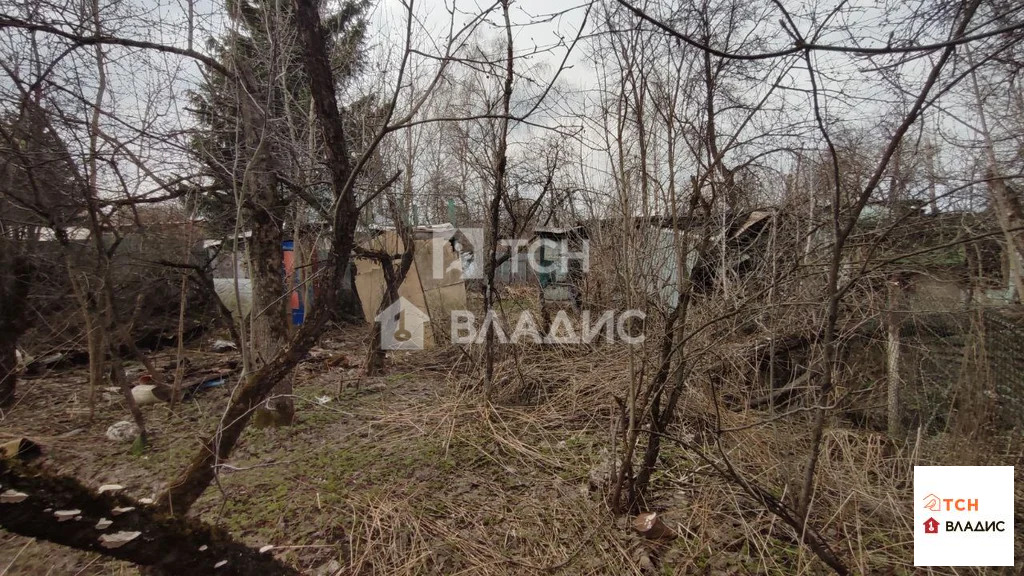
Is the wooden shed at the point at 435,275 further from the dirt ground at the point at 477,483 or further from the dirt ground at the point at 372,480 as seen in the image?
the dirt ground at the point at 477,483

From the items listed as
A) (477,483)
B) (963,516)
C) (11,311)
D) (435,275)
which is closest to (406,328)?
(435,275)

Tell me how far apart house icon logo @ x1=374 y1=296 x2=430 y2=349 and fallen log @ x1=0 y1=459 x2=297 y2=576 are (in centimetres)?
477

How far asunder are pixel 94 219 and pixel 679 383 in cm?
384

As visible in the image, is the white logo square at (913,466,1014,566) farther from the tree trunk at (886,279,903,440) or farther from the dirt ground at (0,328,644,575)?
the dirt ground at (0,328,644,575)

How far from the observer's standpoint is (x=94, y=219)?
3.04 meters

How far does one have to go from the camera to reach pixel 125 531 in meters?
2.04

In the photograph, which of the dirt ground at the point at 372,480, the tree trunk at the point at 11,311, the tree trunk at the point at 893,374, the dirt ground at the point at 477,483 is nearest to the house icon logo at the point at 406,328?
the dirt ground at the point at 372,480

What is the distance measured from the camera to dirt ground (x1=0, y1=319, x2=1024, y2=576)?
231 centimetres

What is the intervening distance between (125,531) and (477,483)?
73.8 inches

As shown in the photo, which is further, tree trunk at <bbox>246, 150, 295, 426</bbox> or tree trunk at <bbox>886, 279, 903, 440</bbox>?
tree trunk at <bbox>246, 150, 295, 426</bbox>

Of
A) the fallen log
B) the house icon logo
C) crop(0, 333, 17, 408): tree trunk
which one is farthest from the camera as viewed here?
the house icon logo

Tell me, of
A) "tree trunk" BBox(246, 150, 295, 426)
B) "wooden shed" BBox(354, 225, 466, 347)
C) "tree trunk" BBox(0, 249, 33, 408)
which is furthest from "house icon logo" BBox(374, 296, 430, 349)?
"tree trunk" BBox(0, 249, 33, 408)

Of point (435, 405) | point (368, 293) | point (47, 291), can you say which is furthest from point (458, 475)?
point (368, 293)

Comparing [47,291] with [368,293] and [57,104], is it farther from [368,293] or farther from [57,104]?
[368,293]
